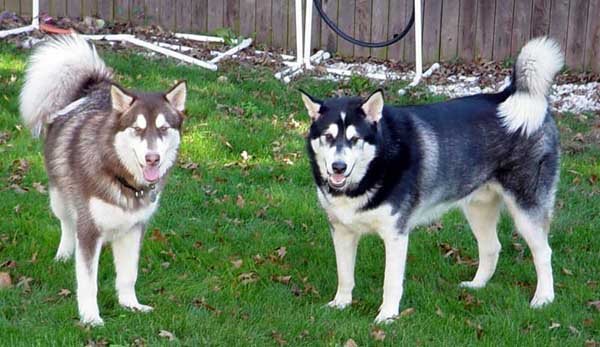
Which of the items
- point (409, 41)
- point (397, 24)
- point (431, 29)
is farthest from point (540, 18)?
point (397, 24)

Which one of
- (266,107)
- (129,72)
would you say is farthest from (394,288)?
(129,72)

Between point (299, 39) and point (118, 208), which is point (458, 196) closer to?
point (118, 208)

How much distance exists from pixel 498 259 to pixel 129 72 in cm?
500

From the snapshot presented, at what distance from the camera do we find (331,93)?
9820 mm

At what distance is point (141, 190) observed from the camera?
5.05m

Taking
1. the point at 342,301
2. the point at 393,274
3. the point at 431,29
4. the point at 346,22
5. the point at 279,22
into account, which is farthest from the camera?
the point at 279,22

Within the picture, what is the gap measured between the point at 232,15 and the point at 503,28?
11.2 feet

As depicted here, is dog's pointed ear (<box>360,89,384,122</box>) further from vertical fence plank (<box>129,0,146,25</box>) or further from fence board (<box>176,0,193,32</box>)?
vertical fence plank (<box>129,0,146,25</box>)

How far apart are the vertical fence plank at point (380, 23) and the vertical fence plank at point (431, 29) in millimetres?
474

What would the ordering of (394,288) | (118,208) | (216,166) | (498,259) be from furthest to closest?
(216,166), (498,259), (394,288), (118,208)

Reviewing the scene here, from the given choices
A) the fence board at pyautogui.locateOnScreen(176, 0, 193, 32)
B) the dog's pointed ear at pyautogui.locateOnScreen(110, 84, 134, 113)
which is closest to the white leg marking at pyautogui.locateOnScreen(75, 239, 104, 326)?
the dog's pointed ear at pyautogui.locateOnScreen(110, 84, 134, 113)

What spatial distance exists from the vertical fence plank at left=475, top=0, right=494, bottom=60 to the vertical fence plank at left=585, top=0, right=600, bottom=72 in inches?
43.1

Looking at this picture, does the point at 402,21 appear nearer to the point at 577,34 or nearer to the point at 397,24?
the point at 397,24

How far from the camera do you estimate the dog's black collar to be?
5.00 meters
